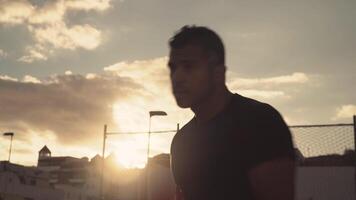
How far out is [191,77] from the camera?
1.97 meters

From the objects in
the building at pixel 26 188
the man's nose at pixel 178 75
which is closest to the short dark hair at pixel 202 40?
the man's nose at pixel 178 75

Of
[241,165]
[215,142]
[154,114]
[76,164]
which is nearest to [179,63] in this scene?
[215,142]

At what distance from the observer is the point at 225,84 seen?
6.64ft

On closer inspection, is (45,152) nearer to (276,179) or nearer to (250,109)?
(250,109)

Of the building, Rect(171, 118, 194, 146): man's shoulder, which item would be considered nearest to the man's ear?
Rect(171, 118, 194, 146): man's shoulder

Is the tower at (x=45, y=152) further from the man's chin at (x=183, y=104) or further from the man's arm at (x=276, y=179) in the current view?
the man's arm at (x=276, y=179)

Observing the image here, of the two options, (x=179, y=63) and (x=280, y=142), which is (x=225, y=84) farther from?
(x=280, y=142)

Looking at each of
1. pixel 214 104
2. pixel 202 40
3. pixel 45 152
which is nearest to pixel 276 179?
pixel 214 104

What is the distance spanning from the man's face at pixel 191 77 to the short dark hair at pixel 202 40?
0.02 m

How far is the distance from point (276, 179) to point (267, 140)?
0.14m

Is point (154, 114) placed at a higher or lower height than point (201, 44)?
higher

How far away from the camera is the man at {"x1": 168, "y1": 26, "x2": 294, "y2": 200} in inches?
63.3

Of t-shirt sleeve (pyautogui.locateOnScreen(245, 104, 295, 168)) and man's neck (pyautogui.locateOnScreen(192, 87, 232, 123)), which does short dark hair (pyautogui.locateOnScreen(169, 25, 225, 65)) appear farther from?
t-shirt sleeve (pyautogui.locateOnScreen(245, 104, 295, 168))

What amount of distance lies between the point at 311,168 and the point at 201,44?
19.9m
